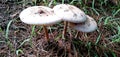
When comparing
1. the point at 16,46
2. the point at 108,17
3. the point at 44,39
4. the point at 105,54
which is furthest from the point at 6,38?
the point at 108,17

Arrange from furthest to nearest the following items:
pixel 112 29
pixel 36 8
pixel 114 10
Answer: pixel 114 10, pixel 112 29, pixel 36 8

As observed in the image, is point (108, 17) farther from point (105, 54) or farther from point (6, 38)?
point (6, 38)

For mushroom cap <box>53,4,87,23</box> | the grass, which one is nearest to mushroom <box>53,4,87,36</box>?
mushroom cap <box>53,4,87,23</box>

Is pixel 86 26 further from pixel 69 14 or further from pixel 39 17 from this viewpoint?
pixel 39 17

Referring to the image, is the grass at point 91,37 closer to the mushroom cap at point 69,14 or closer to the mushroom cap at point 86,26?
the mushroom cap at point 86,26

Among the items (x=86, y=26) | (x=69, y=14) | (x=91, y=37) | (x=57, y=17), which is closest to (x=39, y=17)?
(x=57, y=17)

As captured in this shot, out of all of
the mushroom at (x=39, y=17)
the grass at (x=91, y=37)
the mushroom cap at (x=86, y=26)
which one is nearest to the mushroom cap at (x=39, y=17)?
the mushroom at (x=39, y=17)
